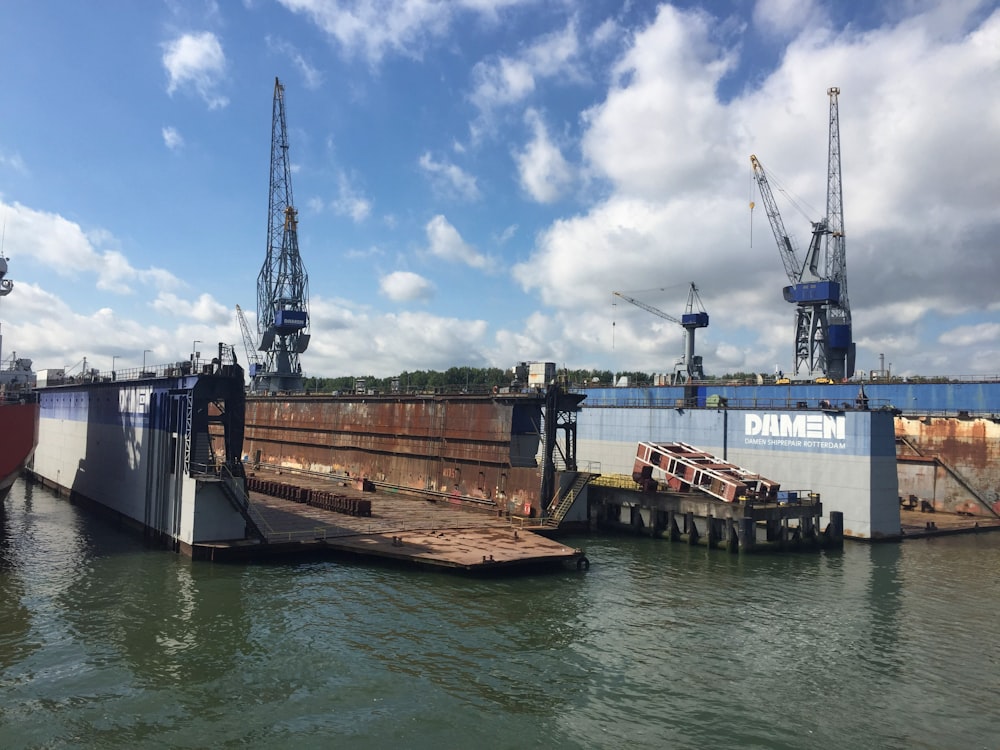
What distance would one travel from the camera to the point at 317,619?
26.7m

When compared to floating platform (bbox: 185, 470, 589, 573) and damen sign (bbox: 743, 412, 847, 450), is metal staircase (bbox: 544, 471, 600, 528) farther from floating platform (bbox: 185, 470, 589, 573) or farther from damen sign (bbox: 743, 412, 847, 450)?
damen sign (bbox: 743, 412, 847, 450)

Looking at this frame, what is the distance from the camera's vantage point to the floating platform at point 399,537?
34.4 m

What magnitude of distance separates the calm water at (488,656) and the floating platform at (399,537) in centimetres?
105

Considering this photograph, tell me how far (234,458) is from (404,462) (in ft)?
76.6

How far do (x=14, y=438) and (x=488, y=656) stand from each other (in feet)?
110

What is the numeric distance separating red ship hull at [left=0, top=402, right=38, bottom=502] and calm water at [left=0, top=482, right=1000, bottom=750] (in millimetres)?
7763

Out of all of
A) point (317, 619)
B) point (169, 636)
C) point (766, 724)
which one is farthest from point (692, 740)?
point (169, 636)

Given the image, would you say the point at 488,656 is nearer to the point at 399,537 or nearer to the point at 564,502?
the point at 399,537

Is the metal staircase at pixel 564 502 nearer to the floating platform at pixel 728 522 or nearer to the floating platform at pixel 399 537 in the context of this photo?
the floating platform at pixel 399 537

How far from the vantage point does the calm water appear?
18.6 metres

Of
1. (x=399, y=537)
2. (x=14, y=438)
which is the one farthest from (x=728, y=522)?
(x=14, y=438)

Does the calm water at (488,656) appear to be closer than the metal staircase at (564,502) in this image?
Yes

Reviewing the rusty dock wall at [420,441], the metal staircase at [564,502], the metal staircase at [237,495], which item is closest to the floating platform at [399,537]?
the metal staircase at [237,495]

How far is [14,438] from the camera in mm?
40594
